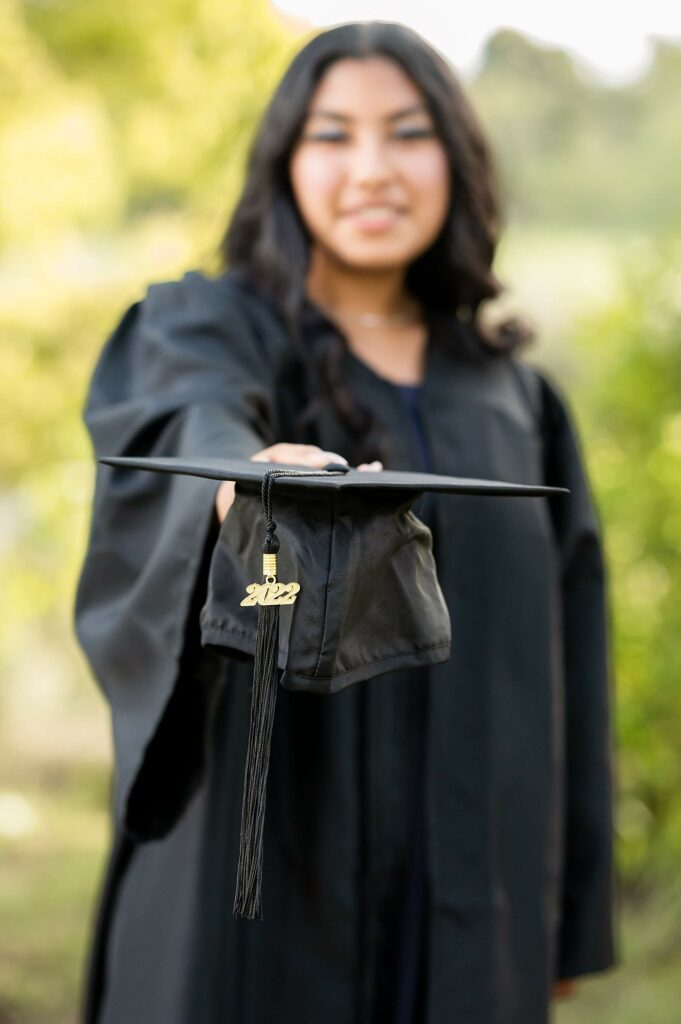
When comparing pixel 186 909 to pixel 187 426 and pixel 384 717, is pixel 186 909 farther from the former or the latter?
pixel 187 426

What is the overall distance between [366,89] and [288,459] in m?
0.80

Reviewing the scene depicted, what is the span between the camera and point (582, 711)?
2.22m

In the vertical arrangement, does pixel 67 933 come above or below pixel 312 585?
below

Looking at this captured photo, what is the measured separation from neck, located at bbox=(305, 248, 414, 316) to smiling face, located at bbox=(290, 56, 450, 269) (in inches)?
3.9

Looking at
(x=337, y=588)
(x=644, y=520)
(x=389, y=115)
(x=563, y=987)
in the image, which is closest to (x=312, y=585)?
(x=337, y=588)

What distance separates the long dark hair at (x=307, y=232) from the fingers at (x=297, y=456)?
1.40 ft

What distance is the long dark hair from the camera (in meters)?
1.93

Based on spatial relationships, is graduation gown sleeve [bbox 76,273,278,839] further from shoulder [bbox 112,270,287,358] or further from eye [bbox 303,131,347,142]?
eye [bbox 303,131,347,142]

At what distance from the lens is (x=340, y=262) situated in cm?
207

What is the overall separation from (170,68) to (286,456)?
2.68m

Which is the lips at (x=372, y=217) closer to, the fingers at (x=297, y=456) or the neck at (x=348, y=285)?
the neck at (x=348, y=285)

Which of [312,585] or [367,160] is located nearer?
[312,585]

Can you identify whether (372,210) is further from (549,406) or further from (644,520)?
(644,520)

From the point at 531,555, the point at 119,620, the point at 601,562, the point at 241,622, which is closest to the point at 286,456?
the point at 241,622
